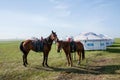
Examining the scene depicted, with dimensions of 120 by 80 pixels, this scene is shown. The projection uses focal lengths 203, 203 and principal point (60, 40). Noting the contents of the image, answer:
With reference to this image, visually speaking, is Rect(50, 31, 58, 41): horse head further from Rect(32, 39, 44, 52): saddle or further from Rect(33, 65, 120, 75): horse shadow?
Rect(33, 65, 120, 75): horse shadow

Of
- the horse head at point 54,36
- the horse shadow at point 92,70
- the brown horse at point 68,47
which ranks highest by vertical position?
the horse head at point 54,36

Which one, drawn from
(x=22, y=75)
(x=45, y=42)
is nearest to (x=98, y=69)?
(x=45, y=42)

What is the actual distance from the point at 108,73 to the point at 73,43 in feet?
13.0

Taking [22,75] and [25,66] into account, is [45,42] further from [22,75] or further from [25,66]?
[22,75]

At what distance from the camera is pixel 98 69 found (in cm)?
1381

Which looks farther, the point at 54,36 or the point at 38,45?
the point at 38,45

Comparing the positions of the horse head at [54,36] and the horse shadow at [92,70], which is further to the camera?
the horse head at [54,36]

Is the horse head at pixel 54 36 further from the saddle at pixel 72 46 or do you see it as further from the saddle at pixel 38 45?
the saddle at pixel 72 46

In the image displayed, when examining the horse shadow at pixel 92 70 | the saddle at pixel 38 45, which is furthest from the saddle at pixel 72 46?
the saddle at pixel 38 45

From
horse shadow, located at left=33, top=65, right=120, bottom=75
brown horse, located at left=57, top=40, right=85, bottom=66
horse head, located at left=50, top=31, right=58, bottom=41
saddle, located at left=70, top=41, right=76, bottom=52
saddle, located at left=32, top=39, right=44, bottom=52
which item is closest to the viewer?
horse shadow, located at left=33, top=65, right=120, bottom=75

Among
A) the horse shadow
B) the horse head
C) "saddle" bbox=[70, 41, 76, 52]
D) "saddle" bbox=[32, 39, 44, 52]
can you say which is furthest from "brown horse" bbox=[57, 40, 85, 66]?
"saddle" bbox=[32, 39, 44, 52]

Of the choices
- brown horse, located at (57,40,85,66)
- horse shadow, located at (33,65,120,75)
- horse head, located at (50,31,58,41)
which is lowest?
horse shadow, located at (33,65,120,75)

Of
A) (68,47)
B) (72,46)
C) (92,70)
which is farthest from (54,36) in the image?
(92,70)

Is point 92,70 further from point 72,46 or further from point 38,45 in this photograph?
point 38,45
